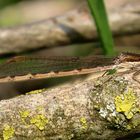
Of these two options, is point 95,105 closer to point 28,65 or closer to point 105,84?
point 105,84

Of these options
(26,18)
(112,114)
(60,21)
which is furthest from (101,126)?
(26,18)

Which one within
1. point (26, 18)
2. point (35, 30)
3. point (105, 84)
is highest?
point (26, 18)

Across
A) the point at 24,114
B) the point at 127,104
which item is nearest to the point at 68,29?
the point at 24,114

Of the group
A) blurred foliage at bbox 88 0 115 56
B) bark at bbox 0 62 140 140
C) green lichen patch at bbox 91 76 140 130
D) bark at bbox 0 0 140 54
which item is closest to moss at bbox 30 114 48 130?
bark at bbox 0 62 140 140

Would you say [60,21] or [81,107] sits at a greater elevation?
[60,21]

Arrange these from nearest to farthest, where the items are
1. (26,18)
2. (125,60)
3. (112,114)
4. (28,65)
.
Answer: (112,114), (125,60), (28,65), (26,18)

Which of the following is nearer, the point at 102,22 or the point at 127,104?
the point at 127,104

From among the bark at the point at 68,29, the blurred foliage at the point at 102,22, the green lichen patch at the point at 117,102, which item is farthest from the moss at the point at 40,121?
the bark at the point at 68,29

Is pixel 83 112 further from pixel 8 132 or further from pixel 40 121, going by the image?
pixel 8 132
